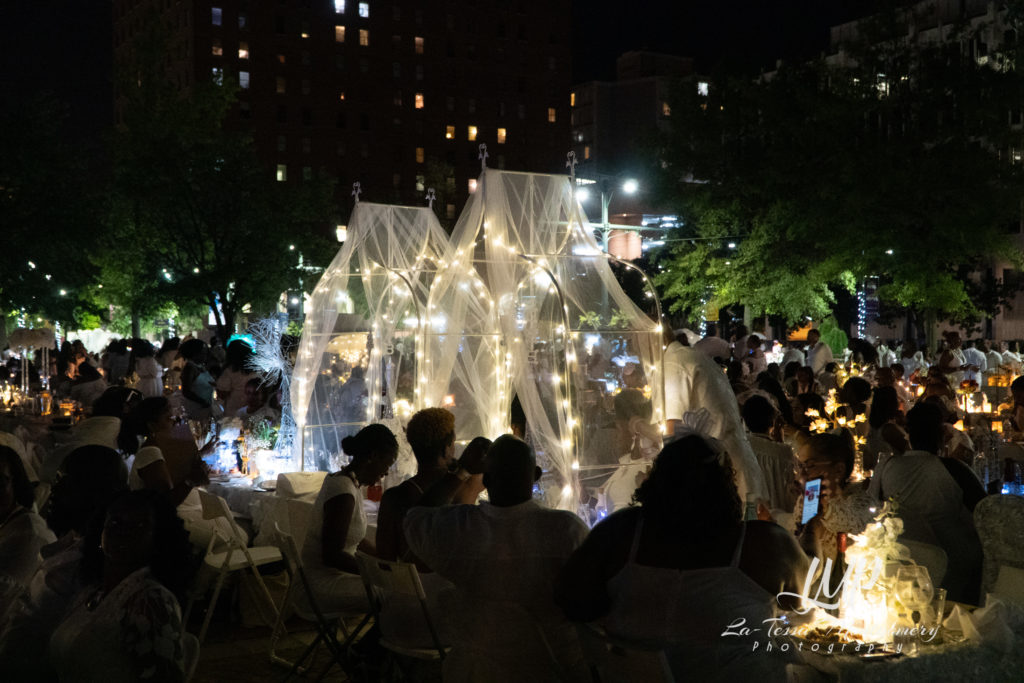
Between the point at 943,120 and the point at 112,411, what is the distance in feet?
61.0

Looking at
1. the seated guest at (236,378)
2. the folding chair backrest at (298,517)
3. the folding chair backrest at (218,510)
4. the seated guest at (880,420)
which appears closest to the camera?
the folding chair backrest at (218,510)

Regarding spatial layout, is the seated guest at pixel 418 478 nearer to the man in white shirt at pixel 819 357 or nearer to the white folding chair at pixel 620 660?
the white folding chair at pixel 620 660

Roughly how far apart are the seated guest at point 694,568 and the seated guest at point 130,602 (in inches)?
51.2

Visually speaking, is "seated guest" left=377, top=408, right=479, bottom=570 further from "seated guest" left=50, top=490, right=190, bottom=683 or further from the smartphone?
the smartphone

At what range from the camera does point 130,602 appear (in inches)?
121

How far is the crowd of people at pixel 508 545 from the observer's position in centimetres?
282

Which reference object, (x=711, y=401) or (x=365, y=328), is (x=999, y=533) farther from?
(x=365, y=328)

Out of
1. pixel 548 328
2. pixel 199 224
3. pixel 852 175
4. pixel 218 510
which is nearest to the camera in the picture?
pixel 218 510

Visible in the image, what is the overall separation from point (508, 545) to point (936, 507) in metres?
2.44

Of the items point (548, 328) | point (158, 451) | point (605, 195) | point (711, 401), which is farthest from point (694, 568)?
point (605, 195)

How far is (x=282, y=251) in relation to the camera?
90.6 feet

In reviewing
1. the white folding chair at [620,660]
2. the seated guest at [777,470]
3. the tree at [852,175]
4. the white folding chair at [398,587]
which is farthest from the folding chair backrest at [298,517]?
the tree at [852,175]

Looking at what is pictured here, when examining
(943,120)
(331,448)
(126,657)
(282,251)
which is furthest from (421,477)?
(282,251)

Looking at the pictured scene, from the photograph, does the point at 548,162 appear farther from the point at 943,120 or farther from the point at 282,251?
the point at 943,120
